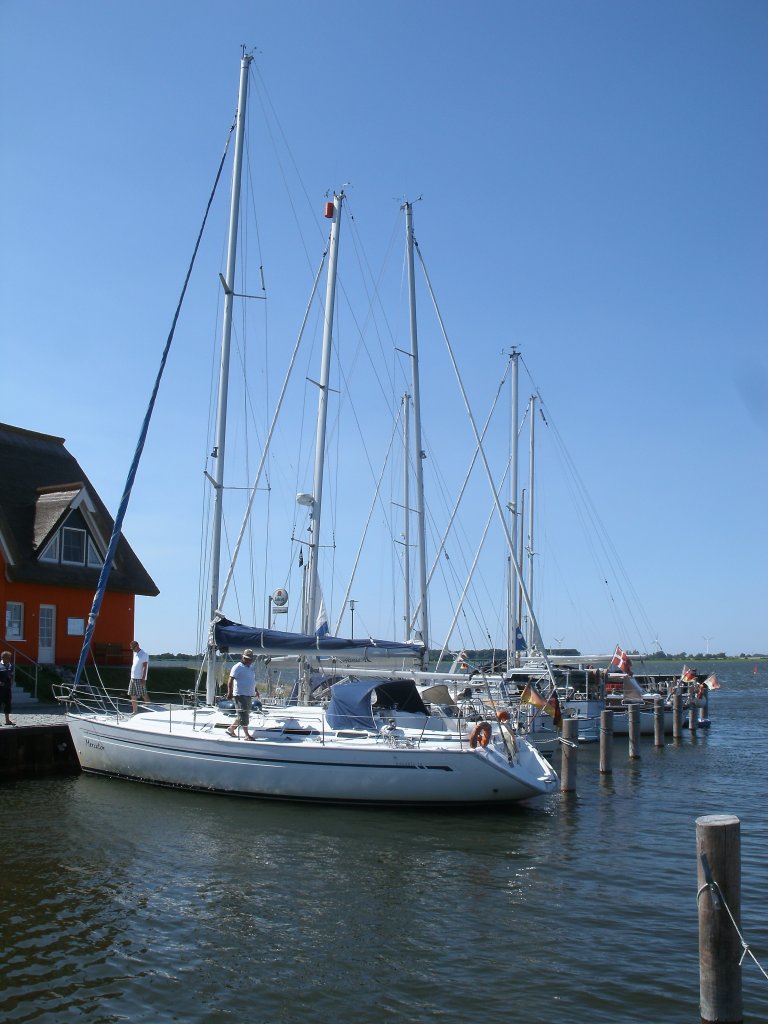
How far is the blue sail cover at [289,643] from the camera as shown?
63.4ft

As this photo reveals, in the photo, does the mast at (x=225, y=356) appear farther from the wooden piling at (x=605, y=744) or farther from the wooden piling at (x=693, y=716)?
the wooden piling at (x=693, y=716)

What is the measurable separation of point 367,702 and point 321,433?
8.09 m

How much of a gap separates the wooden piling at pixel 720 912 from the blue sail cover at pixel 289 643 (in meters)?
12.9

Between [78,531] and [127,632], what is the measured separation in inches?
163

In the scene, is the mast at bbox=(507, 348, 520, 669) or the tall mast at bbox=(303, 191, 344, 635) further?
the mast at bbox=(507, 348, 520, 669)

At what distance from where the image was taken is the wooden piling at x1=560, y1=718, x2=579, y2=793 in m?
18.9

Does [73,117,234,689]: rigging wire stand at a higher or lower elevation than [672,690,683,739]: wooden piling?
higher

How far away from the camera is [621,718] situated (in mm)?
34031

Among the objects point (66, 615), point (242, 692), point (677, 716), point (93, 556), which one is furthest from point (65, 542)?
point (677, 716)

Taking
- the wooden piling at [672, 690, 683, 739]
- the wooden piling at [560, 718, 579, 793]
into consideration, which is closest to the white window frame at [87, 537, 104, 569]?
the wooden piling at [560, 718, 579, 793]

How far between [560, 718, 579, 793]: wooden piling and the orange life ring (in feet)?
10.0

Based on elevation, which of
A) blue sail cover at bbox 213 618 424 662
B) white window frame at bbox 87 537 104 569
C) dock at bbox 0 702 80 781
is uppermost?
white window frame at bbox 87 537 104 569

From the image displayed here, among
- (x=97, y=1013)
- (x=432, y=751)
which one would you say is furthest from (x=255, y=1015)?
(x=432, y=751)

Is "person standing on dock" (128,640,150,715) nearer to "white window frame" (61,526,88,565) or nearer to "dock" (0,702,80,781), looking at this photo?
"dock" (0,702,80,781)
